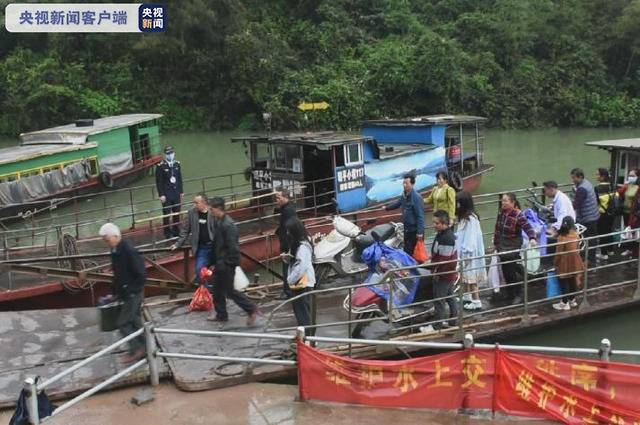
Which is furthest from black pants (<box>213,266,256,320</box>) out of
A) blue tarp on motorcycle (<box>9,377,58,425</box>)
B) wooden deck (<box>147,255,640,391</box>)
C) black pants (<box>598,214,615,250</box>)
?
black pants (<box>598,214,615,250</box>)

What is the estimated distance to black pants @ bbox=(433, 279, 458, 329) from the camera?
8180mm

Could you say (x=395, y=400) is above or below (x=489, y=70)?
below

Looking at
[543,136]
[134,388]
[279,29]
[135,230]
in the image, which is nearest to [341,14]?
[279,29]

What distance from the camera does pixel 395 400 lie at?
6383 mm

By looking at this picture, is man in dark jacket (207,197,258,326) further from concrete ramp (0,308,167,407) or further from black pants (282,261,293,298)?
concrete ramp (0,308,167,407)

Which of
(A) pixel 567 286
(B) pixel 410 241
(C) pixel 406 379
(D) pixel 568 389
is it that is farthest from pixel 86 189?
(D) pixel 568 389

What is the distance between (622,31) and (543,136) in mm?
11162

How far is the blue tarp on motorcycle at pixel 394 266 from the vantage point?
316 inches

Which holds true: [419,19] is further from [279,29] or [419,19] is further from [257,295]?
[257,295]

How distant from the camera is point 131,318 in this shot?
737 cm

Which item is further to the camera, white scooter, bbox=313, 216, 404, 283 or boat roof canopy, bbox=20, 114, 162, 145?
boat roof canopy, bbox=20, 114, 162, 145

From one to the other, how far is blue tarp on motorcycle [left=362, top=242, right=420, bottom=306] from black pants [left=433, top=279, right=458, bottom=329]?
0.24 meters

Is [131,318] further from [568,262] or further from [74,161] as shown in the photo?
[74,161]

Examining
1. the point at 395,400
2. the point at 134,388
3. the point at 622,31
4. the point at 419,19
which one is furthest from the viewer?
the point at 419,19
